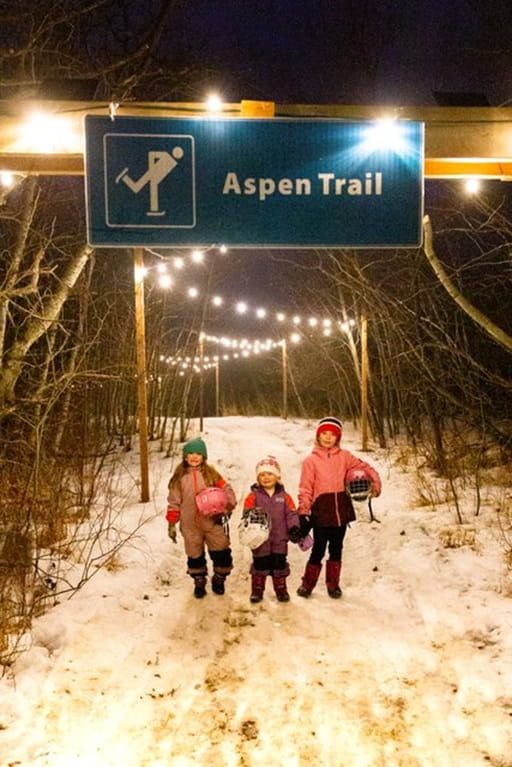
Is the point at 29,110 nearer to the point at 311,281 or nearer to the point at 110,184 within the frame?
the point at 110,184

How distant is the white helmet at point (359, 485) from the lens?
5730mm

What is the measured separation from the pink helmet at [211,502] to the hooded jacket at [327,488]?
752 mm

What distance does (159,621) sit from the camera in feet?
17.5

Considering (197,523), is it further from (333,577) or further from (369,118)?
(369,118)

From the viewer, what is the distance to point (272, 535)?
5.79 meters

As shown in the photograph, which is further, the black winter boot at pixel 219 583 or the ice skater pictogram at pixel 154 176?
the black winter boot at pixel 219 583

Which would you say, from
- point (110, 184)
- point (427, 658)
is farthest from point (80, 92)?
point (427, 658)

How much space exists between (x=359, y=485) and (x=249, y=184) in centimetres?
326

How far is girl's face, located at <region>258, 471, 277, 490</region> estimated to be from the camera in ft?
19.0

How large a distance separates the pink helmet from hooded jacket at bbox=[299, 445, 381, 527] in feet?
2.47

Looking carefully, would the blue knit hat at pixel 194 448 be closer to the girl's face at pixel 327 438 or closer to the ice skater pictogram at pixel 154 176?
the girl's face at pixel 327 438

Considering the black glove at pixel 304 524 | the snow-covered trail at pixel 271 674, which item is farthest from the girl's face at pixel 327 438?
the snow-covered trail at pixel 271 674

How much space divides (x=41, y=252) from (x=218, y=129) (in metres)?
3.23

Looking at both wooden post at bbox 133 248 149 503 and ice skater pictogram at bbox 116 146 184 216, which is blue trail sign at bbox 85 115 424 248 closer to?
ice skater pictogram at bbox 116 146 184 216
